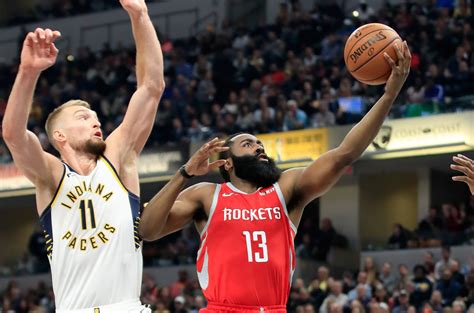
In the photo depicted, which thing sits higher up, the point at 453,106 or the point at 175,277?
the point at 453,106

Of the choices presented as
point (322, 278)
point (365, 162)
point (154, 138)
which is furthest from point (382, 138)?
point (154, 138)

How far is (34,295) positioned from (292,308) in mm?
8143

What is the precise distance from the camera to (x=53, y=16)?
3625 cm

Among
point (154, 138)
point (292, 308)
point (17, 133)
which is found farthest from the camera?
point (154, 138)

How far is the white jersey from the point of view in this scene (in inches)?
268

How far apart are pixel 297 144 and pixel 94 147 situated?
16169 millimetres

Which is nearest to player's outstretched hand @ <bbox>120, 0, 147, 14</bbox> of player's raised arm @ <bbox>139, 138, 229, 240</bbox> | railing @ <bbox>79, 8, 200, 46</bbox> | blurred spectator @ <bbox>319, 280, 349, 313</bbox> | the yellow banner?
player's raised arm @ <bbox>139, 138, 229, 240</bbox>

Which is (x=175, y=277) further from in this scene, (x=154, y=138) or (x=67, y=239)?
(x=67, y=239)

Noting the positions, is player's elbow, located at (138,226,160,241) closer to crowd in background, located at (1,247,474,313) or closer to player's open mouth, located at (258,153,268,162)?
player's open mouth, located at (258,153,268,162)

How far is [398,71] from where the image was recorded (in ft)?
24.1

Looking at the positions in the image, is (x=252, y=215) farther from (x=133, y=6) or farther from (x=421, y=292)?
(x=421, y=292)

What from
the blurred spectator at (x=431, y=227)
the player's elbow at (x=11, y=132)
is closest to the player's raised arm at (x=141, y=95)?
the player's elbow at (x=11, y=132)

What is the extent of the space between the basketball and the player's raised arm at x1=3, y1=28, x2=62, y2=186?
2394mm

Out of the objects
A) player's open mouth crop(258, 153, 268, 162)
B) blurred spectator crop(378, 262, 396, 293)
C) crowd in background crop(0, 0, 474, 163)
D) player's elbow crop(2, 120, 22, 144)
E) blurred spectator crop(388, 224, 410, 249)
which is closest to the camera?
player's elbow crop(2, 120, 22, 144)
